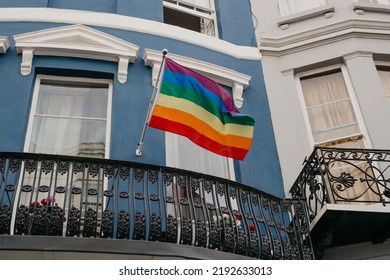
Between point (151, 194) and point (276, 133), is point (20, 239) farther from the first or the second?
point (276, 133)

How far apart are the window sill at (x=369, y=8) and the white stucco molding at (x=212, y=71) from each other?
2892mm

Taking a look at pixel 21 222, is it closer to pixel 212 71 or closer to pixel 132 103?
pixel 132 103

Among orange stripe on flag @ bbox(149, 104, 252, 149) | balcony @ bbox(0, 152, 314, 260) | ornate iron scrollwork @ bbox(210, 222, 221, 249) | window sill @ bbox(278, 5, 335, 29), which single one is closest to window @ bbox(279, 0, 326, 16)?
window sill @ bbox(278, 5, 335, 29)

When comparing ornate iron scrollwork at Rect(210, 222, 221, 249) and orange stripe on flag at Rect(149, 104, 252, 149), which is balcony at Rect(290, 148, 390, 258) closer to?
orange stripe on flag at Rect(149, 104, 252, 149)

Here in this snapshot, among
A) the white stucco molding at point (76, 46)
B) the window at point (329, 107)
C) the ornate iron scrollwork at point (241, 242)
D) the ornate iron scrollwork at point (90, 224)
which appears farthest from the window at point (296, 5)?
the ornate iron scrollwork at point (90, 224)

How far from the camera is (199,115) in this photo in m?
7.38

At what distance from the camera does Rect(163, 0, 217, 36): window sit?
35.5 feet

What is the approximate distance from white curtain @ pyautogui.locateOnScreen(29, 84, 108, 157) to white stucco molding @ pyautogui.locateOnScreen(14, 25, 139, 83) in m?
0.50

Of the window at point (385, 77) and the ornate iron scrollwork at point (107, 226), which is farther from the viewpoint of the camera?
the window at point (385, 77)

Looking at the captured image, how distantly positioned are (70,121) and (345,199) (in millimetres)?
4243

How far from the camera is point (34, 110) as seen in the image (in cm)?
841

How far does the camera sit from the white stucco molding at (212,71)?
9047mm

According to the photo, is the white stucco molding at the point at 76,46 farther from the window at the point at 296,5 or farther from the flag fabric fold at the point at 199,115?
the window at the point at 296,5

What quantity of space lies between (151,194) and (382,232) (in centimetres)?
329
